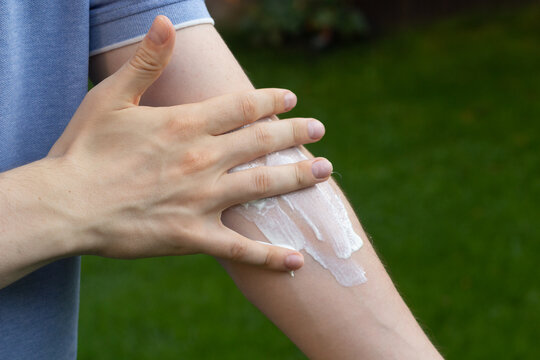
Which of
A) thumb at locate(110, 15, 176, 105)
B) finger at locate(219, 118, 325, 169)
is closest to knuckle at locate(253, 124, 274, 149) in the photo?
finger at locate(219, 118, 325, 169)

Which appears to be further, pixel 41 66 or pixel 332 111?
pixel 332 111

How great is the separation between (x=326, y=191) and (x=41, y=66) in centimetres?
60

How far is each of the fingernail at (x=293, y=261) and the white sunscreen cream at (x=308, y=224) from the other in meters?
0.04

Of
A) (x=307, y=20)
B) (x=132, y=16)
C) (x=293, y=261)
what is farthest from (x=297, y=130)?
(x=307, y=20)

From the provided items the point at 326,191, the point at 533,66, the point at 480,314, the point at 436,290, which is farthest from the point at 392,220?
the point at 326,191

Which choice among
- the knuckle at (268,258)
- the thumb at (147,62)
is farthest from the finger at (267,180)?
the thumb at (147,62)

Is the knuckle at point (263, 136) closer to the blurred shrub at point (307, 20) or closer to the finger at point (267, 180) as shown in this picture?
the finger at point (267, 180)

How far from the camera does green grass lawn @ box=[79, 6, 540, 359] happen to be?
344 centimetres

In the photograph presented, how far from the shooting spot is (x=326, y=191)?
1.17 m

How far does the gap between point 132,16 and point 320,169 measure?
0.46 metres

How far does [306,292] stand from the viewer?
→ 43.1 inches

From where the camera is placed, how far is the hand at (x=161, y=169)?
103 cm

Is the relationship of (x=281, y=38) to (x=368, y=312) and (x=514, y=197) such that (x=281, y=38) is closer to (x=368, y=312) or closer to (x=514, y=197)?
(x=514, y=197)

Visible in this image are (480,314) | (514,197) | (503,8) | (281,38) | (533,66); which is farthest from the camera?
(281,38)
